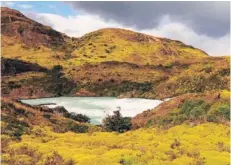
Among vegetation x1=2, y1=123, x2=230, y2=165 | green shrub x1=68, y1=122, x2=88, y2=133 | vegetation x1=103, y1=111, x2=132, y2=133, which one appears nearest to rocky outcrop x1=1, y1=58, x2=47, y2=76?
vegetation x1=103, y1=111, x2=132, y2=133

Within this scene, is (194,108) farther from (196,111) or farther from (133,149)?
(133,149)

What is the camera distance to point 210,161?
27.6m

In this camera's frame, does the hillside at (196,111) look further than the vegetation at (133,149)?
Yes

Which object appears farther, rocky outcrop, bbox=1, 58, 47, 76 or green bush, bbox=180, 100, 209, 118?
rocky outcrop, bbox=1, 58, 47, 76

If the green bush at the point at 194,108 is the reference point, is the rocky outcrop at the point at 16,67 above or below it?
above

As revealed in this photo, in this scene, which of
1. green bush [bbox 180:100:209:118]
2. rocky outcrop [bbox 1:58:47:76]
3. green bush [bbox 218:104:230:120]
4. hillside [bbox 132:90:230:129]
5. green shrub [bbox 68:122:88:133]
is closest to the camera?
hillside [bbox 132:90:230:129]

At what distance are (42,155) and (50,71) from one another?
163358 millimetres

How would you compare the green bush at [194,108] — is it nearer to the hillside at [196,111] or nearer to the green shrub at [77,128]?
the hillside at [196,111]

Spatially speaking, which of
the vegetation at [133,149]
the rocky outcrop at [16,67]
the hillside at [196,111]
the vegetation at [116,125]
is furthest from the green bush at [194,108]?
the rocky outcrop at [16,67]

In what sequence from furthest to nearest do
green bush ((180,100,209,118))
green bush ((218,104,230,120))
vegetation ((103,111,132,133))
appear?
1. vegetation ((103,111,132,133))
2. green bush ((180,100,209,118))
3. green bush ((218,104,230,120))

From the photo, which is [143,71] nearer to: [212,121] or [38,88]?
[38,88]

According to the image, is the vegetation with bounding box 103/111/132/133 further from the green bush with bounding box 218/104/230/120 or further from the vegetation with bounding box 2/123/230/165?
the vegetation with bounding box 2/123/230/165

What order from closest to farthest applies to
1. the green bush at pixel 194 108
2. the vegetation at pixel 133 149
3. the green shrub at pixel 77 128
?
1. the vegetation at pixel 133 149
2. the green shrub at pixel 77 128
3. the green bush at pixel 194 108

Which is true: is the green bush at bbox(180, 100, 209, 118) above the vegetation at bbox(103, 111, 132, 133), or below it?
above
